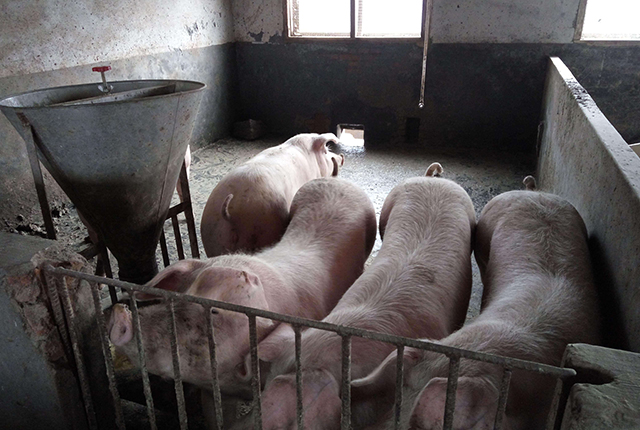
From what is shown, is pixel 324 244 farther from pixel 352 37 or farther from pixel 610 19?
pixel 610 19

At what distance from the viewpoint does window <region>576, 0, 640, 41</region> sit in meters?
5.84

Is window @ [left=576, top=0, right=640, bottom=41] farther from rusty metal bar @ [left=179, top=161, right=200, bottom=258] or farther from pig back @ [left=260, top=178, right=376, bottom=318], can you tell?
rusty metal bar @ [left=179, top=161, right=200, bottom=258]

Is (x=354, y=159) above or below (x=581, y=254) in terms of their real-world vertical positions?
below

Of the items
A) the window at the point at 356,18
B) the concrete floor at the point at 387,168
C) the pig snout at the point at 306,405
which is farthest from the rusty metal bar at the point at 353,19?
the pig snout at the point at 306,405

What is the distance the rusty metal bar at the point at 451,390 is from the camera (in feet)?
3.20

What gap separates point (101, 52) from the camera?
4.73 meters

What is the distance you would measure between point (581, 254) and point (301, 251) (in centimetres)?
126

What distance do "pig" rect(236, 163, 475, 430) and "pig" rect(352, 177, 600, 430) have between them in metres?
0.13

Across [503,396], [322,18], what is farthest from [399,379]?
[322,18]

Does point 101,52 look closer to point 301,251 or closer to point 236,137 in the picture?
point 236,137

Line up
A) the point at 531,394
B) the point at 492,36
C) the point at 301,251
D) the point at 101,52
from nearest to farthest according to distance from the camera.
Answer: the point at 531,394
the point at 301,251
the point at 101,52
the point at 492,36

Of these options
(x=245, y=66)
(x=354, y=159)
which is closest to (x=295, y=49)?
(x=245, y=66)

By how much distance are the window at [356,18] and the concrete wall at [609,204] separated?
3.66 metres

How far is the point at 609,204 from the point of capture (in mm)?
1968
